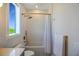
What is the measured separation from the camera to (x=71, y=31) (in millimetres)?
1240

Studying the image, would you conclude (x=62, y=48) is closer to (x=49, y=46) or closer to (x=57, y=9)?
(x=49, y=46)

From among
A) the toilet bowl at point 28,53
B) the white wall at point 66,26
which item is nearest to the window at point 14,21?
the toilet bowl at point 28,53

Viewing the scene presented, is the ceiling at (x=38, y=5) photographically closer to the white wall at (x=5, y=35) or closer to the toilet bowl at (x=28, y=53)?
the white wall at (x=5, y=35)

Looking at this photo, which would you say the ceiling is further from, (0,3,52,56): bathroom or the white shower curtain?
the white shower curtain

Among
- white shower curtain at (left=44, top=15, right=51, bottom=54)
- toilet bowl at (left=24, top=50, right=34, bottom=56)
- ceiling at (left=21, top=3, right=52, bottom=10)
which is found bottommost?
toilet bowl at (left=24, top=50, right=34, bottom=56)

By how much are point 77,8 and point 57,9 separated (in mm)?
199

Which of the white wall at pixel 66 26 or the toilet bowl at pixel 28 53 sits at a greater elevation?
the white wall at pixel 66 26

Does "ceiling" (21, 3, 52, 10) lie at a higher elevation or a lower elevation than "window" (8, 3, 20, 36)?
higher

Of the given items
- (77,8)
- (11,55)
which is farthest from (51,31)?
(11,55)

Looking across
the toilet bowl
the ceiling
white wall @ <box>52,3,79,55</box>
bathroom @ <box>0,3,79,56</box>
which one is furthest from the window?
white wall @ <box>52,3,79,55</box>

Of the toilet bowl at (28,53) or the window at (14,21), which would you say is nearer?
the toilet bowl at (28,53)

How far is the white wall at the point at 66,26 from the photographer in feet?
3.97

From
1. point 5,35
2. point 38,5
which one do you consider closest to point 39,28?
point 38,5

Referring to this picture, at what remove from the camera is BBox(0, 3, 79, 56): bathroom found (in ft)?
3.98
